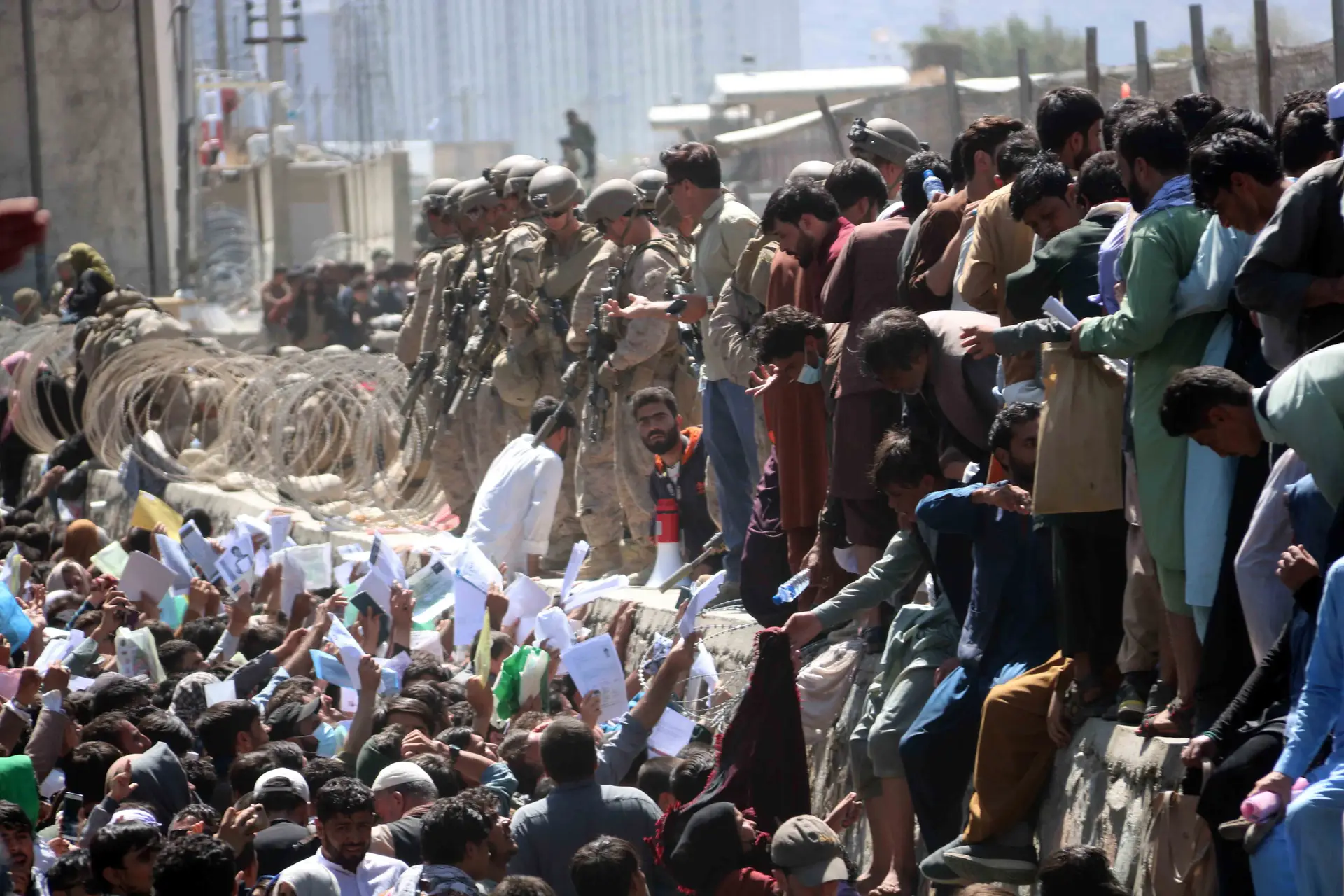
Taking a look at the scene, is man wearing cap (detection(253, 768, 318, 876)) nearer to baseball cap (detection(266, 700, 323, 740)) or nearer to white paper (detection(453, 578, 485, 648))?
baseball cap (detection(266, 700, 323, 740))

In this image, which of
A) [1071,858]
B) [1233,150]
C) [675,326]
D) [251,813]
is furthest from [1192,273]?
[675,326]

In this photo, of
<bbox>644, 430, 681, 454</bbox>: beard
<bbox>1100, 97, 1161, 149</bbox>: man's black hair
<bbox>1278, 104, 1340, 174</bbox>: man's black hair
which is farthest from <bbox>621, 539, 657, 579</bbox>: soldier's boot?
<bbox>1278, 104, 1340, 174</bbox>: man's black hair

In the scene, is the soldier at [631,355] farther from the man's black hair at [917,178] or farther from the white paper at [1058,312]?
the white paper at [1058,312]

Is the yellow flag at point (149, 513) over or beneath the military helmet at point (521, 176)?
beneath

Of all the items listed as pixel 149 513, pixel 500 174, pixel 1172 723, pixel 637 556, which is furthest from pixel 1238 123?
pixel 149 513

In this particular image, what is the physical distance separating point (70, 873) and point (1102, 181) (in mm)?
3620

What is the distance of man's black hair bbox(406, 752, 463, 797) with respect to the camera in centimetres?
712

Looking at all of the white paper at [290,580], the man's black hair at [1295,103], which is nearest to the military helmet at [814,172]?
the white paper at [290,580]

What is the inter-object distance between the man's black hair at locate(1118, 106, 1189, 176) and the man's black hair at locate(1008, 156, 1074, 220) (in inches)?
18.8

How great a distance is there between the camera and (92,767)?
295 inches

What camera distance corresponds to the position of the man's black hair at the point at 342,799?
601 cm

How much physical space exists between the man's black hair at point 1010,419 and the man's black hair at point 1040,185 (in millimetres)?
596

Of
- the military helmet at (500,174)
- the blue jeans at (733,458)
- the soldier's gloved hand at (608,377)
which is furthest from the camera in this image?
the military helmet at (500,174)

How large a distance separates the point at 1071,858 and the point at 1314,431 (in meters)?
1.10
